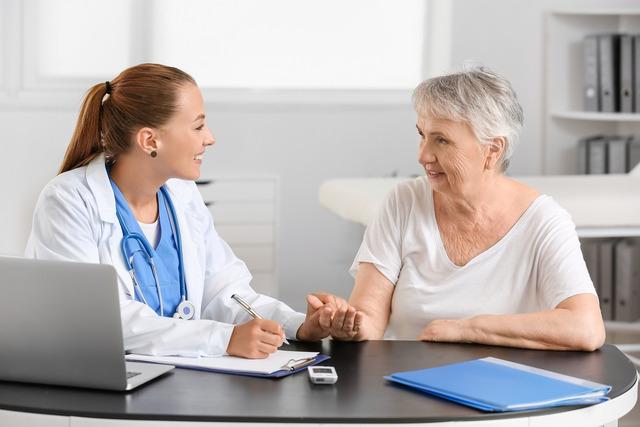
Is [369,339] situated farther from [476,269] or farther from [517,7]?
[517,7]

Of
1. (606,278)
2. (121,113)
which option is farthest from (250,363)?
(606,278)

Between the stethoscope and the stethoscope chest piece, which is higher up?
the stethoscope

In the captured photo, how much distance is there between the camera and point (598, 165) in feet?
16.0

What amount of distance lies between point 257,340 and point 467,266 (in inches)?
25.3

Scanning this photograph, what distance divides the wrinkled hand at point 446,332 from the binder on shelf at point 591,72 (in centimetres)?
303

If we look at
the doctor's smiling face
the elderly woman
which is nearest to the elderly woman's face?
the elderly woman

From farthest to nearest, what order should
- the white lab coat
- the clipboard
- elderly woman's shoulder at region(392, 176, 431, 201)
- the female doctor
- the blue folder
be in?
1. elderly woman's shoulder at region(392, 176, 431, 201)
2. the female doctor
3. the white lab coat
4. the clipboard
5. the blue folder

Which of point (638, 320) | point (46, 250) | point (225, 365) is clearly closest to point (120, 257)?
point (46, 250)

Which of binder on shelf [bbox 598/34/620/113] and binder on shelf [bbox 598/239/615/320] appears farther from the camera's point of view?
binder on shelf [bbox 598/34/620/113]

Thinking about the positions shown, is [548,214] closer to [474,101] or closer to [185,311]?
[474,101]

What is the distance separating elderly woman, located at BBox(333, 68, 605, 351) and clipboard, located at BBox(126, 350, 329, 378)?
0.31 metres

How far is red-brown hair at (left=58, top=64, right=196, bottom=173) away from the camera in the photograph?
7.20ft

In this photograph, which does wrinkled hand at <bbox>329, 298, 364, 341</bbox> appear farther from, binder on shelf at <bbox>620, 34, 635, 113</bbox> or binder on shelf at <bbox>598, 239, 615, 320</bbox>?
binder on shelf at <bbox>620, 34, 635, 113</bbox>

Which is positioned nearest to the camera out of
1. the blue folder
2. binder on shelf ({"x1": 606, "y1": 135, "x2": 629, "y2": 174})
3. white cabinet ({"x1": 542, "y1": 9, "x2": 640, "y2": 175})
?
the blue folder
